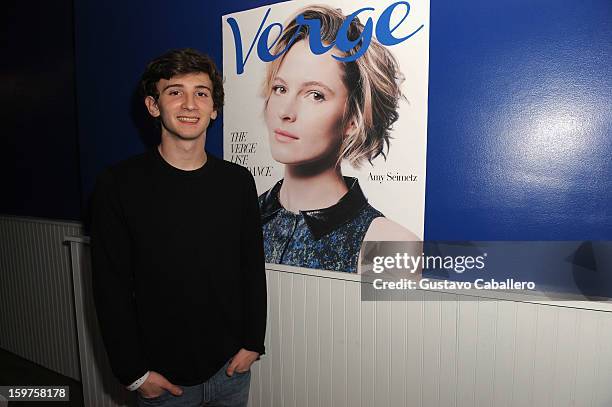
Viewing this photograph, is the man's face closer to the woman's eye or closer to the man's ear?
the man's ear

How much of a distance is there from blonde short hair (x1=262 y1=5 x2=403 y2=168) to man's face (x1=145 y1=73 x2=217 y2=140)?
1.77 ft

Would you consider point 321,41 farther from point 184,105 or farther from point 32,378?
point 32,378

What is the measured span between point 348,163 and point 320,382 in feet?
2.98

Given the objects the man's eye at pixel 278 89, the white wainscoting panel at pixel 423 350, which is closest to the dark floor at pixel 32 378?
the white wainscoting panel at pixel 423 350

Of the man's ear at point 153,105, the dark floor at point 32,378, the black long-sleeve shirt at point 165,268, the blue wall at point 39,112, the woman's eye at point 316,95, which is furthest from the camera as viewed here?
the blue wall at point 39,112

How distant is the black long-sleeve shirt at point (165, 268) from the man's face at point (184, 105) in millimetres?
117

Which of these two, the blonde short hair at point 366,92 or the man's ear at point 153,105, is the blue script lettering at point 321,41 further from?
the man's ear at point 153,105

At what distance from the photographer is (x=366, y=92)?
147 cm

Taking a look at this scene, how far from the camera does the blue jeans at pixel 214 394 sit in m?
1.21

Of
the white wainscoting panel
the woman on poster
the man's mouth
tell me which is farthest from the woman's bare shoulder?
the man's mouth

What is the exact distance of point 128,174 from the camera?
Result: 1.19 m

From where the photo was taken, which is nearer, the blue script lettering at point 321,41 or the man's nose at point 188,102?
the man's nose at point 188,102

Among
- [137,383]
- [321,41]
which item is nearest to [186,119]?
[321,41]

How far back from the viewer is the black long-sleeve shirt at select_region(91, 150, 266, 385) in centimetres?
114
